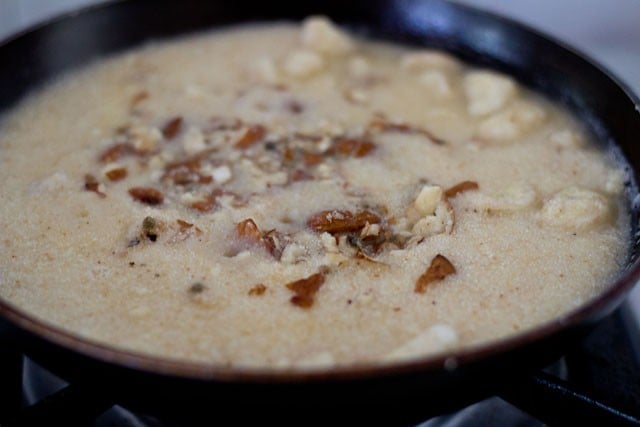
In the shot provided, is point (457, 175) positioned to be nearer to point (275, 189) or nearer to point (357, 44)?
point (275, 189)

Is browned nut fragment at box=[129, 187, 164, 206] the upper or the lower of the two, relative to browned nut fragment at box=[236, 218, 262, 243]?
lower

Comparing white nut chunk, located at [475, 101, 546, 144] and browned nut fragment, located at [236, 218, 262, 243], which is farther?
white nut chunk, located at [475, 101, 546, 144]

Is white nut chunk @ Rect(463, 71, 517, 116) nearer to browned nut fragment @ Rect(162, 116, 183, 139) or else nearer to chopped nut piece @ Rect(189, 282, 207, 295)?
browned nut fragment @ Rect(162, 116, 183, 139)

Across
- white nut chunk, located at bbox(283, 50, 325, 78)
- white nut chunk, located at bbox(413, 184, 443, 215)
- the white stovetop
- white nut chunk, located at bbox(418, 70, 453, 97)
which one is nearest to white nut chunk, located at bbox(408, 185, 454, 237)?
white nut chunk, located at bbox(413, 184, 443, 215)

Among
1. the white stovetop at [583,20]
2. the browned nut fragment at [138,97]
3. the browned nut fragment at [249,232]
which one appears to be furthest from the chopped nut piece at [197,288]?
the white stovetop at [583,20]

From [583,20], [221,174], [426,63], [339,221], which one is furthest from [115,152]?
[583,20]

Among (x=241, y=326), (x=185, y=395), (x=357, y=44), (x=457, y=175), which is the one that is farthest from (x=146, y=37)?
(x=185, y=395)
